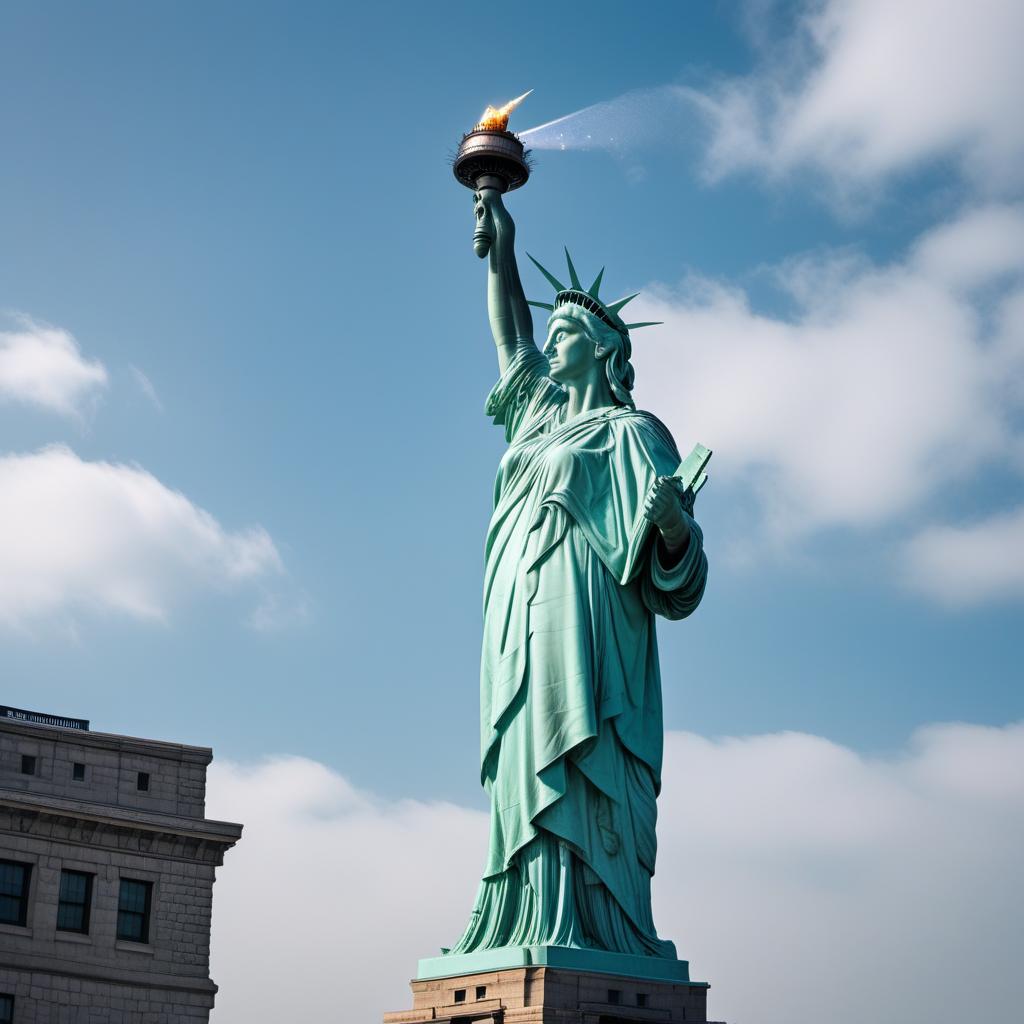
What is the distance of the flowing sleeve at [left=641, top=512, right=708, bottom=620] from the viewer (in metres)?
17.6

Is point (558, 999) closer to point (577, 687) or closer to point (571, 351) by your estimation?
point (577, 687)

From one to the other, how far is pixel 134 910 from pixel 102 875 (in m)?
1.05

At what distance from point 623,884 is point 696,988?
4.05ft

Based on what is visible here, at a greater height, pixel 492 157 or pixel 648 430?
pixel 492 157

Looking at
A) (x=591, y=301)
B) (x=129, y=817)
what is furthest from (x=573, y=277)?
(x=129, y=817)

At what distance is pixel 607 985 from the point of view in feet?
53.5

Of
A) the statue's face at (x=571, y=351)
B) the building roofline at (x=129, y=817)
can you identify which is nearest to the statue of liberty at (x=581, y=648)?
the statue's face at (x=571, y=351)

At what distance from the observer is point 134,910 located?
35281 mm

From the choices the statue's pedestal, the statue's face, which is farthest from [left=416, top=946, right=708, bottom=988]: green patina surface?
the statue's face

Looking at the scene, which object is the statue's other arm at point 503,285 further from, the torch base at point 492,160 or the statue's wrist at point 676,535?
the statue's wrist at point 676,535

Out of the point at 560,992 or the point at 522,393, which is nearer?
the point at 560,992

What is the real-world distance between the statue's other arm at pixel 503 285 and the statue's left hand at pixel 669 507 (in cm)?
401

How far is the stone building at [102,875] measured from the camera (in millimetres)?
33781

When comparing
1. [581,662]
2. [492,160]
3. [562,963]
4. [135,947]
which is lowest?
[562,963]
